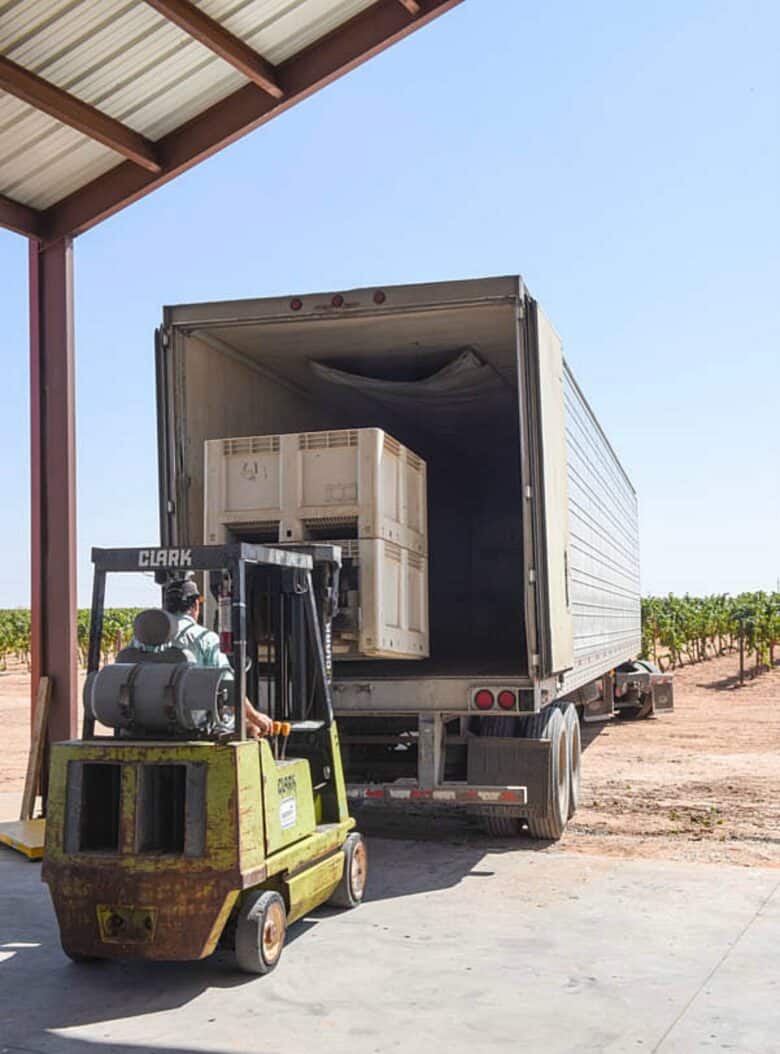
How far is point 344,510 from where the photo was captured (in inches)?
315

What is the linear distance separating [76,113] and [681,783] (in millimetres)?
8932

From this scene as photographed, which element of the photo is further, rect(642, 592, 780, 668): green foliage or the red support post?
rect(642, 592, 780, 668): green foliage

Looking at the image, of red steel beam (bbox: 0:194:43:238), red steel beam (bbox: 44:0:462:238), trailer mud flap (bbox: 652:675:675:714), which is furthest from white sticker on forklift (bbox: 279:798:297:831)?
trailer mud flap (bbox: 652:675:675:714)

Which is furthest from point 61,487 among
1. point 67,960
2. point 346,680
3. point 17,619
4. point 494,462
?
point 17,619

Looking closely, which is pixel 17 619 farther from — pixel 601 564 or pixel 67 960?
pixel 67 960

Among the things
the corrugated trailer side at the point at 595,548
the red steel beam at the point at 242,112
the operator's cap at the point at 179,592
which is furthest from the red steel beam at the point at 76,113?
the operator's cap at the point at 179,592

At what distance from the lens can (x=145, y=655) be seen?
5801 mm

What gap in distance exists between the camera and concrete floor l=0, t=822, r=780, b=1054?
4.91 m

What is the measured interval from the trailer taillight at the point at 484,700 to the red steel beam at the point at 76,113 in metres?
5.43

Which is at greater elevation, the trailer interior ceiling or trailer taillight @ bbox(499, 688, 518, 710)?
the trailer interior ceiling

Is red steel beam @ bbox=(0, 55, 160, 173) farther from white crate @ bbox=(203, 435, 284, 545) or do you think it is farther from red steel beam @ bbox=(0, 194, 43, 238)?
white crate @ bbox=(203, 435, 284, 545)

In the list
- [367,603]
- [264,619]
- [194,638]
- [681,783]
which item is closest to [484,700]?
[367,603]

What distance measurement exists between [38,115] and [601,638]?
7.75m

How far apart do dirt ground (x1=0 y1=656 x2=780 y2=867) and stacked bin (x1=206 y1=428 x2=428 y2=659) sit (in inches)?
95.3
